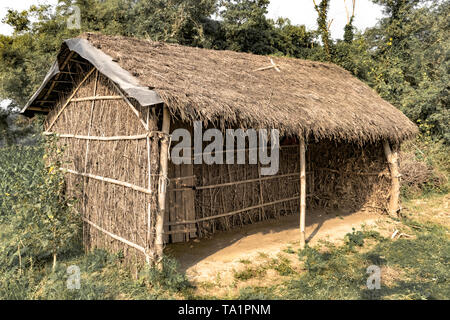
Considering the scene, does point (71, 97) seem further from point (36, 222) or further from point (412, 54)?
point (412, 54)

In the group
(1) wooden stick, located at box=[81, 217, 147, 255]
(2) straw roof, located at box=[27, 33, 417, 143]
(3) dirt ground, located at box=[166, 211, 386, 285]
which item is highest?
(2) straw roof, located at box=[27, 33, 417, 143]

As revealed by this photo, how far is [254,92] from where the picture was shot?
18.3ft

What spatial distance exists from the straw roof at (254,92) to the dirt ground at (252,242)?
199cm

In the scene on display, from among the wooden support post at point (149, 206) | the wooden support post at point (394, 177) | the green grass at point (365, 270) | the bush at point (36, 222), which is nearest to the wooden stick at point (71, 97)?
the bush at point (36, 222)

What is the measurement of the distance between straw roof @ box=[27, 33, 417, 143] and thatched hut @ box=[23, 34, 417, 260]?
0.03 metres

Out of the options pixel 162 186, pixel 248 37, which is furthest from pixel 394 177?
pixel 248 37

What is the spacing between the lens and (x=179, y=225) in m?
5.59

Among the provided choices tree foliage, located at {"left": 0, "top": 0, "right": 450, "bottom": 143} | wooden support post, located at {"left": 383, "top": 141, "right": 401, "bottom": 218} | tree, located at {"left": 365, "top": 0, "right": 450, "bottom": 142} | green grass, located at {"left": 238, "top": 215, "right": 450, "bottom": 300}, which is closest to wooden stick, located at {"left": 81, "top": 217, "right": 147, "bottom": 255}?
green grass, located at {"left": 238, "top": 215, "right": 450, "bottom": 300}

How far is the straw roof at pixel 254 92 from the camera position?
433 cm

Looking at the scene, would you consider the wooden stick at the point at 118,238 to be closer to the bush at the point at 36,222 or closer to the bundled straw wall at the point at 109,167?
the bundled straw wall at the point at 109,167

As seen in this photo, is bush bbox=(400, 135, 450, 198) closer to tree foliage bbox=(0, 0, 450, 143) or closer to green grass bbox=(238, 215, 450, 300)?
green grass bbox=(238, 215, 450, 300)

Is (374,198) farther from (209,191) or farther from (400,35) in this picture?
(400,35)

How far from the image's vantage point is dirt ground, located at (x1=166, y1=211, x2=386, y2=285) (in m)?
4.53

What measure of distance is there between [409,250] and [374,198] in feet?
7.93
